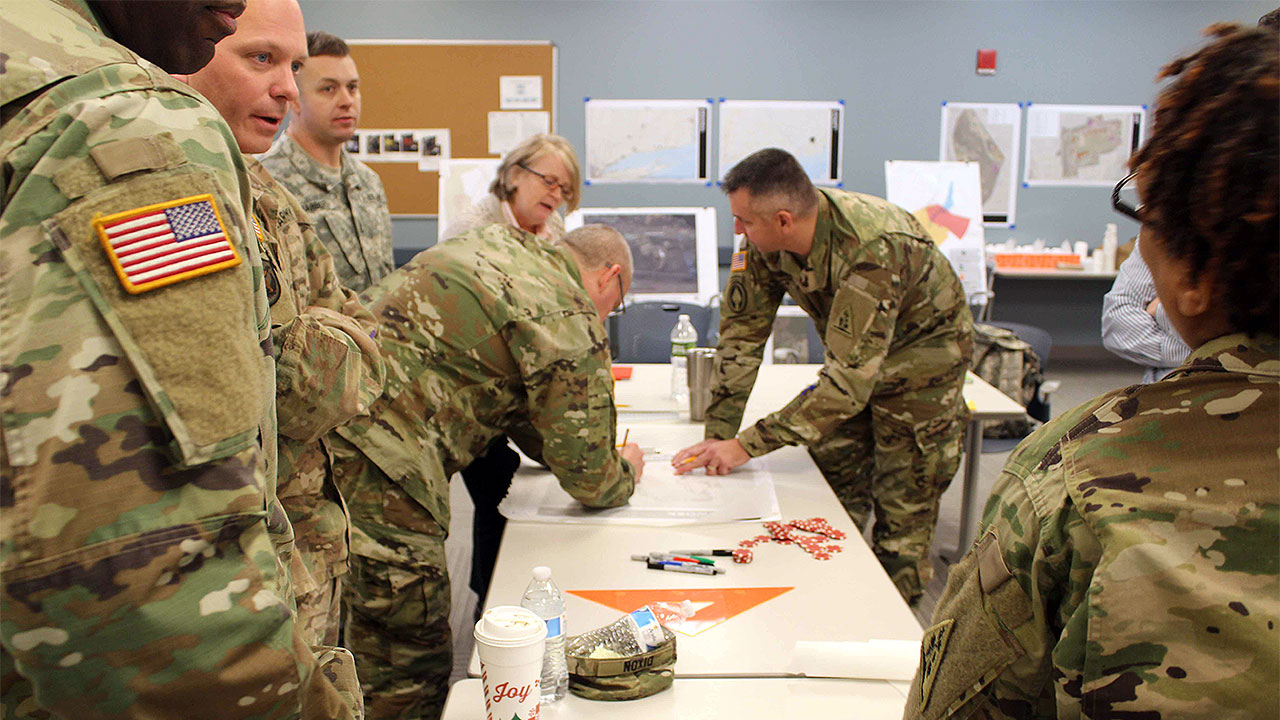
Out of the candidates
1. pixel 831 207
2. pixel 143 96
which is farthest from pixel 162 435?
pixel 831 207

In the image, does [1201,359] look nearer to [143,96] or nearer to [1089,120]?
[143,96]

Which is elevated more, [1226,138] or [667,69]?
[667,69]

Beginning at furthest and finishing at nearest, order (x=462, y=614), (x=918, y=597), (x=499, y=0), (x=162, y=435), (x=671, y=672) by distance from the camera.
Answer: (x=499, y=0) < (x=462, y=614) < (x=918, y=597) < (x=671, y=672) < (x=162, y=435)

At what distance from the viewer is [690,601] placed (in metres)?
1.46

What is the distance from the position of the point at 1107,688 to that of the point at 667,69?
5.93 m

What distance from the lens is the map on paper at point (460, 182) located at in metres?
5.62

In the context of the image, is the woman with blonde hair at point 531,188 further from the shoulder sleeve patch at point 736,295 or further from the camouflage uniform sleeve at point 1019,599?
the camouflage uniform sleeve at point 1019,599

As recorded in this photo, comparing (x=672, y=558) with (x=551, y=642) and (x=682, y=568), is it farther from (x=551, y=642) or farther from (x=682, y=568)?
(x=551, y=642)

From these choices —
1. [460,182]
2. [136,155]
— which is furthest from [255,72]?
[460,182]

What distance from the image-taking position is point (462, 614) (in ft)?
9.51

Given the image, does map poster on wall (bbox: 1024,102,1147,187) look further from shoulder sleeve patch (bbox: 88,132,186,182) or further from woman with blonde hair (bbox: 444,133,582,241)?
shoulder sleeve patch (bbox: 88,132,186,182)

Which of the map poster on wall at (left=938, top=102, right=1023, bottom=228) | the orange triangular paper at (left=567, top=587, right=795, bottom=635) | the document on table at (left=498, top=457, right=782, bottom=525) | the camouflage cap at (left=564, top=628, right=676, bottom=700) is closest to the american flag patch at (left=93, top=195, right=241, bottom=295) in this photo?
the camouflage cap at (left=564, top=628, right=676, bottom=700)

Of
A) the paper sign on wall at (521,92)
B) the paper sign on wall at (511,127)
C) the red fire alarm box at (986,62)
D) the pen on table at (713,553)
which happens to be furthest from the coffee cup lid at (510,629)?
the red fire alarm box at (986,62)

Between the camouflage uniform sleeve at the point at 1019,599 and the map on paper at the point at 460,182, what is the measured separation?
204 inches
